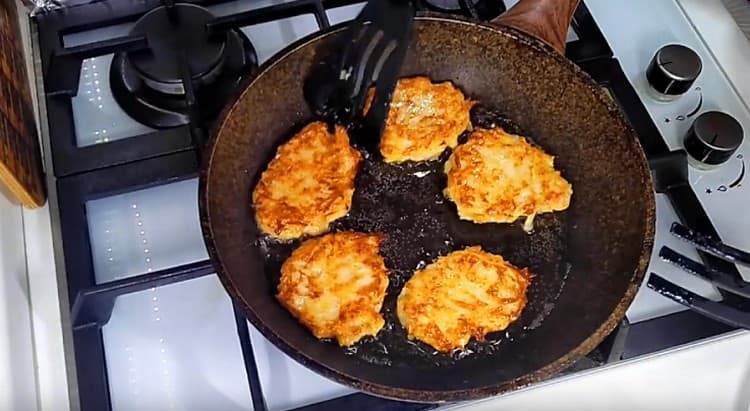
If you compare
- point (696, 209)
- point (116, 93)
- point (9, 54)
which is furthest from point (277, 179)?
point (696, 209)

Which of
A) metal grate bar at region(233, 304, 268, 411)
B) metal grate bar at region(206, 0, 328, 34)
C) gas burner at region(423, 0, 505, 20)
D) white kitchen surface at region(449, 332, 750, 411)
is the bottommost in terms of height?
white kitchen surface at region(449, 332, 750, 411)

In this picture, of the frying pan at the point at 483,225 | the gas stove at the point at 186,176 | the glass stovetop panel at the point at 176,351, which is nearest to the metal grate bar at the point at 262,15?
the gas stove at the point at 186,176

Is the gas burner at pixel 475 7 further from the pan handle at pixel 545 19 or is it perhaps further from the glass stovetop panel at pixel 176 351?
the glass stovetop panel at pixel 176 351

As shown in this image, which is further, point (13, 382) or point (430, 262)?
point (430, 262)

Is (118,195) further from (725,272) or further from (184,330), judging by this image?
(725,272)

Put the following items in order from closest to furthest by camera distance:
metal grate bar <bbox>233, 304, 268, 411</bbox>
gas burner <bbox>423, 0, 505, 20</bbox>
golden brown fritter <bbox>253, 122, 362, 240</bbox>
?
metal grate bar <bbox>233, 304, 268, 411</bbox>
golden brown fritter <bbox>253, 122, 362, 240</bbox>
gas burner <bbox>423, 0, 505, 20</bbox>

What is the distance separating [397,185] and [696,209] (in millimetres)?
345

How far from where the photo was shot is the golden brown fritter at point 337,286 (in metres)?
0.94

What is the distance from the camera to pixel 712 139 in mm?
1046

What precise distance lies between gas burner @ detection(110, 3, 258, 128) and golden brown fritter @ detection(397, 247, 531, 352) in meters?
0.32

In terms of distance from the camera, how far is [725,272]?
0.98 metres

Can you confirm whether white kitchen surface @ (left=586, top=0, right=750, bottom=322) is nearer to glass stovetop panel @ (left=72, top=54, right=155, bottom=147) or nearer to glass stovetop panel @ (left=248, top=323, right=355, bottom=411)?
glass stovetop panel @ (left=248, top=323, right=355, bottom=411)

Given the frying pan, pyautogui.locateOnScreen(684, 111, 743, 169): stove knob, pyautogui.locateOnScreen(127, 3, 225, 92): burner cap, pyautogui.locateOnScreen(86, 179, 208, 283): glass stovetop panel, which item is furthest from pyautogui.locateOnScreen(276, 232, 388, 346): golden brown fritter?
pyautogui.locateOnScreen(684, 111, 743, 169): stove knob

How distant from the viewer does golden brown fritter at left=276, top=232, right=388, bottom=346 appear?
3.08 feet
